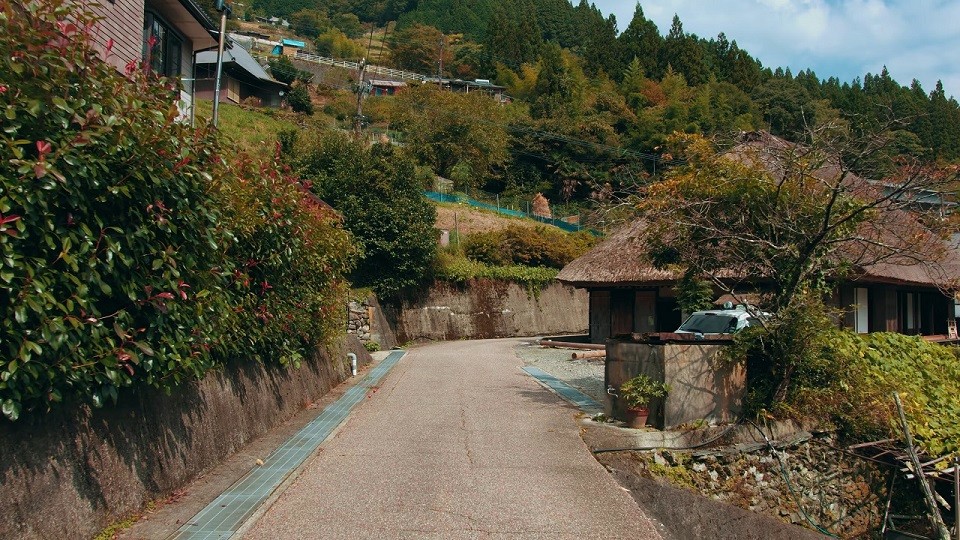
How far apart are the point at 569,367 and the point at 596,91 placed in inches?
2510

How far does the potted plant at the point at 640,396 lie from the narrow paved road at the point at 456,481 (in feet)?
2.82

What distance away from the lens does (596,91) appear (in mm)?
80250

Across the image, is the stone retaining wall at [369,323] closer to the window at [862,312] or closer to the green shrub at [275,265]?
the green shrub at [275,265]

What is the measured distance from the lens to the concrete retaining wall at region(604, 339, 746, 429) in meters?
11.2

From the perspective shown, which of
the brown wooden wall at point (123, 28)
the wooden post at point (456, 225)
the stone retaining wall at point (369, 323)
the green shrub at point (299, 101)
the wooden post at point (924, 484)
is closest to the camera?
the wooden post at point (924, 484)

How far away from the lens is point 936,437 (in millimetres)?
12086

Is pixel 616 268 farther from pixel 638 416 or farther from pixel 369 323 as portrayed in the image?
pixel 638 416

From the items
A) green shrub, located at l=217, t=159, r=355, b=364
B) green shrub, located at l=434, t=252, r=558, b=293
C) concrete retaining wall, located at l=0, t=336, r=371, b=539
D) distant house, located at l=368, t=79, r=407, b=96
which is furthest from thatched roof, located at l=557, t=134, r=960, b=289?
distant house, located at l=368, t=79, r=407, b=96

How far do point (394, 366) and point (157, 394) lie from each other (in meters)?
13.8

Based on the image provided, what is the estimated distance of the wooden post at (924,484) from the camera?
1041 cm

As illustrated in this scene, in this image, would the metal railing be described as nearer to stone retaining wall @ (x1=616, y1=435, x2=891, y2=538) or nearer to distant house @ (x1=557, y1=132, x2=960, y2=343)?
distant house @ (x1=557, y1=132, x2=960, y2=343)

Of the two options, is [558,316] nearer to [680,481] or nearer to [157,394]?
[680,481]

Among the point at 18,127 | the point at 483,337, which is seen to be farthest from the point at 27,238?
the point at 483,337

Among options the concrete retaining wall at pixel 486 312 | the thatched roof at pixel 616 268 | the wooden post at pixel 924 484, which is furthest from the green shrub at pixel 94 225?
the concrete retaining wall at pixel 486 312
